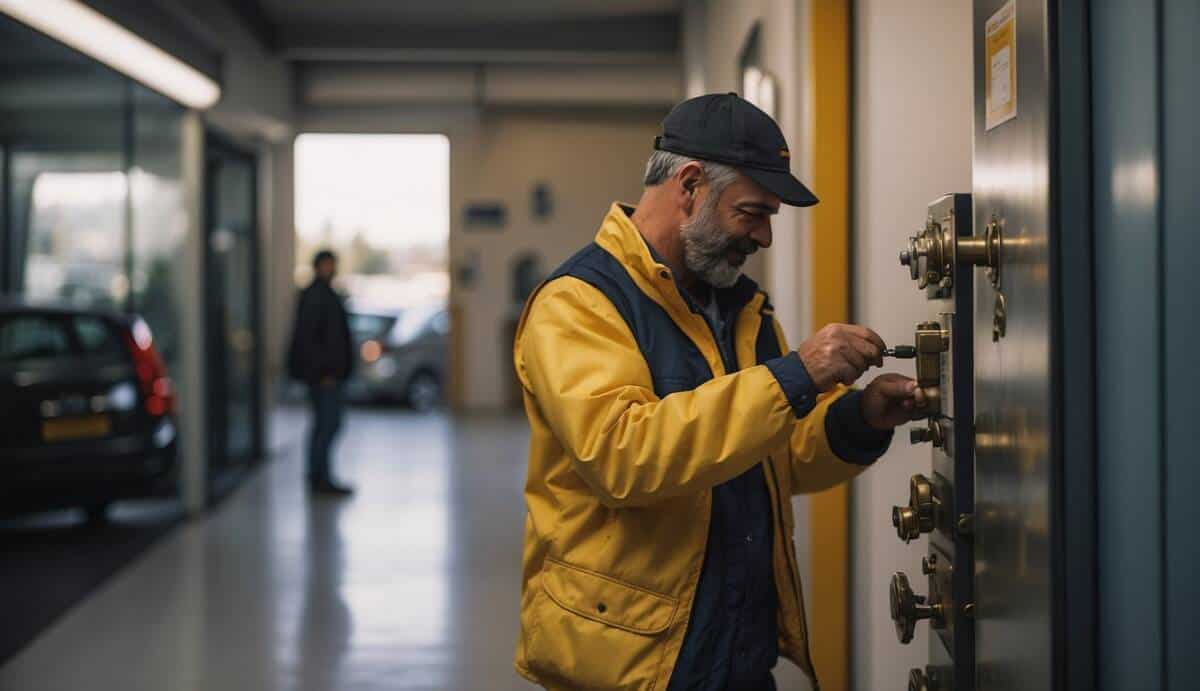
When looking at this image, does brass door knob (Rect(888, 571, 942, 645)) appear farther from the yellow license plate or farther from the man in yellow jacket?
the yellow license plate

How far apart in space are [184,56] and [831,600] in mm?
4438

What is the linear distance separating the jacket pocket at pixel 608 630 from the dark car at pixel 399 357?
11.4m

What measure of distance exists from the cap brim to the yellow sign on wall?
32cm

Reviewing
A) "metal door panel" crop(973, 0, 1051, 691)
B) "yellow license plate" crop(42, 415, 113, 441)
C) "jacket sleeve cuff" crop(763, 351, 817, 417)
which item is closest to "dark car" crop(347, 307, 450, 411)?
"yellow license plate" crop(42, 415, 113, 441)

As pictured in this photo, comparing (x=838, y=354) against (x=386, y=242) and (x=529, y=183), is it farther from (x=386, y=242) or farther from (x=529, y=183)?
(x=386, y=242)

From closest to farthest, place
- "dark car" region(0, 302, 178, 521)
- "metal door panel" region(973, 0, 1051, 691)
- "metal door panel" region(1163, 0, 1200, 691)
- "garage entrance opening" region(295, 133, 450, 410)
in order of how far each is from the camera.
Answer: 1. "metal door panel" region(1163, 0, 1200, 691)
2. "metal door panel" region(973, 0, 1051, 691)
3. "dark car" region(0, 302, 178, 521)
4. "garage entrance opening" region(295, 133, 450, 410)

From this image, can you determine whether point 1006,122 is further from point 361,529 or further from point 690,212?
point 361,529

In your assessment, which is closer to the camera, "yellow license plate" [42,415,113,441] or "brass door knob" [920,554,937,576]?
"brass door knob" [920,554,937,576]

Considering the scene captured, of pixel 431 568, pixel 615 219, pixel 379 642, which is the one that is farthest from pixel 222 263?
pixel 615 219

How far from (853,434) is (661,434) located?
431 mm

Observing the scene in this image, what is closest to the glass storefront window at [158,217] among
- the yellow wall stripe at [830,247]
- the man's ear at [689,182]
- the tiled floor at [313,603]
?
the tiled floor at [313,603]

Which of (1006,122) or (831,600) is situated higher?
(1006,122)

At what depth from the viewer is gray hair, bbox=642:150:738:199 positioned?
5.49 ft

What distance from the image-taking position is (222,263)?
8.02 metres
